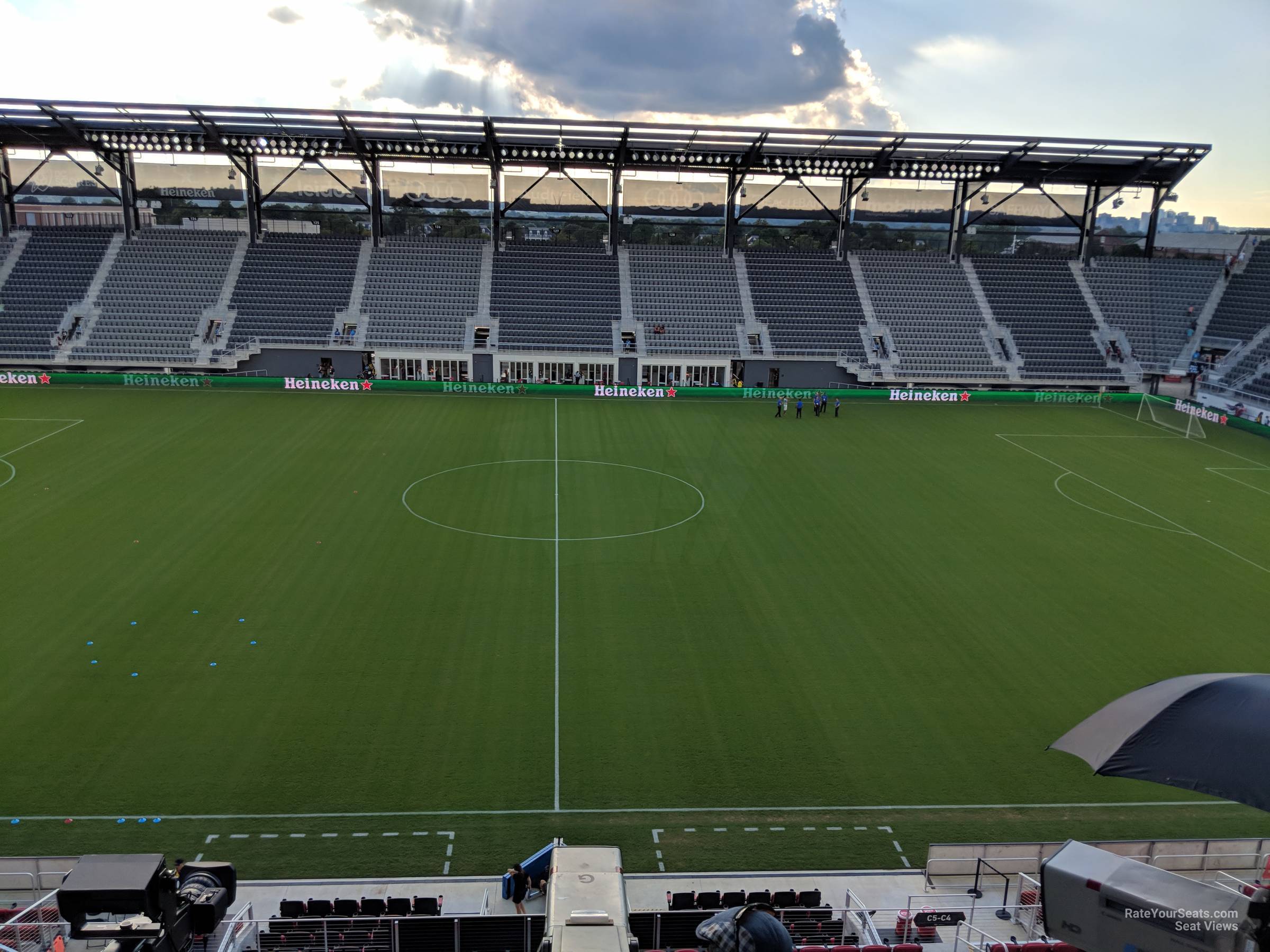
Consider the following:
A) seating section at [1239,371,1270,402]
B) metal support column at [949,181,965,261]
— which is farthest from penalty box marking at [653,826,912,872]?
metal support column at [949,181,965,261]

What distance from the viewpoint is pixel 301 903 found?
1005 cm

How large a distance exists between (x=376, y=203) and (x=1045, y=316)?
44528 millimetres

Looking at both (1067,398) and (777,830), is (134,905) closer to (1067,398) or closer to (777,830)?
(777,830)

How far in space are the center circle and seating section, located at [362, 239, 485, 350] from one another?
22.8 metres

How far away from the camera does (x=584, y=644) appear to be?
18516 millimetres

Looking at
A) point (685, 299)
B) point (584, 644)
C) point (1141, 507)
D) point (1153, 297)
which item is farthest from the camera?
point (1153, 297)

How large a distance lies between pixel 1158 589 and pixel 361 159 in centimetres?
4968

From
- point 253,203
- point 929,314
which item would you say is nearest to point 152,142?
point 253,203

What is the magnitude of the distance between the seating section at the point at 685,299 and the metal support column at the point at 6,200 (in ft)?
128

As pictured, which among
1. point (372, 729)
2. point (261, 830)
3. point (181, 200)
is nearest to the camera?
point (261, 830)

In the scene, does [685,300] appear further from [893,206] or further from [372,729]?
[372,729]

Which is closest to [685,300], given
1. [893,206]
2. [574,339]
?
[574,339]

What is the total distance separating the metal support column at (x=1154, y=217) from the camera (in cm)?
5847

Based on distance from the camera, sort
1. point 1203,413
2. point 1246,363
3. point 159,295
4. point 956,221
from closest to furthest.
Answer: point 1203,413 → point 1246,363 → point 159,295 → point 956,221
